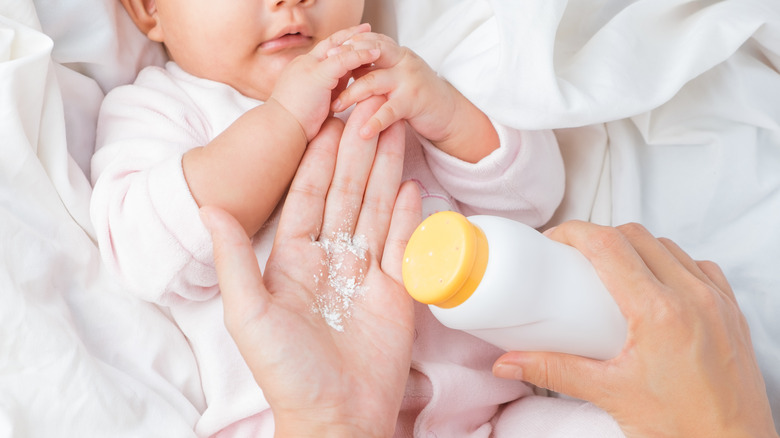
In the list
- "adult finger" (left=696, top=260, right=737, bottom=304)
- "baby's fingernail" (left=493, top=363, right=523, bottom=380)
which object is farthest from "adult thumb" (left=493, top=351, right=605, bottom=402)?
"adult finger" (left=696, top=260, right=737, bottom=304)

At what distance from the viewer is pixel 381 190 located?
1030mm

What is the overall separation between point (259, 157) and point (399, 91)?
0.22 metres

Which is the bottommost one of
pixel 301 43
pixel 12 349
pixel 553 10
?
pixel 12 349

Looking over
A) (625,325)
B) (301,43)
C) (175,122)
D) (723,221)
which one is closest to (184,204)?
(175,122)

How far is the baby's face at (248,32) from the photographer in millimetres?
1105

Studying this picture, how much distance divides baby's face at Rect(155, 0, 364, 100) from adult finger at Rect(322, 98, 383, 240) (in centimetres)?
20

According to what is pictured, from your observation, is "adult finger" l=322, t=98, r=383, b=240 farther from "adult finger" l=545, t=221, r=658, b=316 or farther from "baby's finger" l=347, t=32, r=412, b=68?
"adult finger" l=545, t=221, r=658, b=316

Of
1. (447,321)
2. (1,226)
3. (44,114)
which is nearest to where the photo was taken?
(447,321)

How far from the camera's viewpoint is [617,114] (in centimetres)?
109

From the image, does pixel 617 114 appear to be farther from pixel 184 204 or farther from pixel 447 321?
pixel 184 204

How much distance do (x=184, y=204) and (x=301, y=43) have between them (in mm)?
352

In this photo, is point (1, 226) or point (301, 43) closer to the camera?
point (1, 226)

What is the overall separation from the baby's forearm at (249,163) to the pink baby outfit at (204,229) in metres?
0.03

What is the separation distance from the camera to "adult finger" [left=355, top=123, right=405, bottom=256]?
101cm
